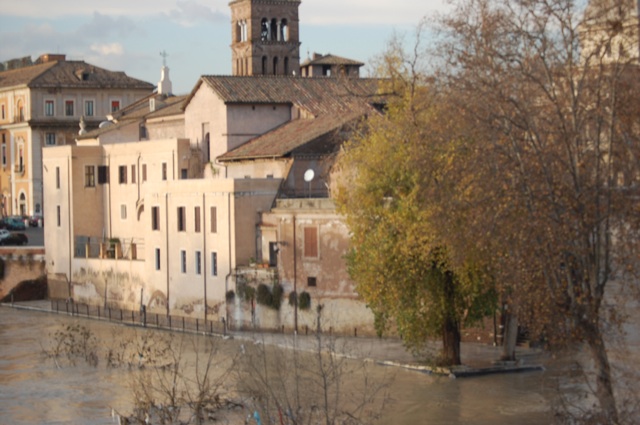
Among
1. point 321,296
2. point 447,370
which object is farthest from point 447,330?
point 321,296

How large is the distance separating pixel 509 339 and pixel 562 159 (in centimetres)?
897

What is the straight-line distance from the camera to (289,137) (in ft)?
141

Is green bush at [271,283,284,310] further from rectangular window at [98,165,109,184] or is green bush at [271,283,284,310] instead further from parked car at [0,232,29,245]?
parked car at [0,232,29,245]

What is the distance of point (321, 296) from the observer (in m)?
35.8

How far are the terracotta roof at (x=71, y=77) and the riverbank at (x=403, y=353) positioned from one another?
40971 mm

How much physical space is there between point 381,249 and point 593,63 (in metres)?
8.52

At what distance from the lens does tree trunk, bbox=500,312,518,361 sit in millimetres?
29562

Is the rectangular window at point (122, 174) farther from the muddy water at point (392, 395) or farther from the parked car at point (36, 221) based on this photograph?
the parked car at point (36, 221)

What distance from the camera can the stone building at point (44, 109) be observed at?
74.3m

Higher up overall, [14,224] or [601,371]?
[14,224]

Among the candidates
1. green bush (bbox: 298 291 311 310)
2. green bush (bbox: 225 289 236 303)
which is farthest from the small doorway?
green bush (bbox: 298 291 311 310)

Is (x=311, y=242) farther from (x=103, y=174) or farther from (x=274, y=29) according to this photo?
(x=274, y=29)

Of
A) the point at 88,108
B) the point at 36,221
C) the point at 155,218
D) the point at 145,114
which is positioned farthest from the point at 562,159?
the point at 88,108

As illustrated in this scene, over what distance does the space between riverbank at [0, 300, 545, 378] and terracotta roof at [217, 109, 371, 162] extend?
7336 millimetres
